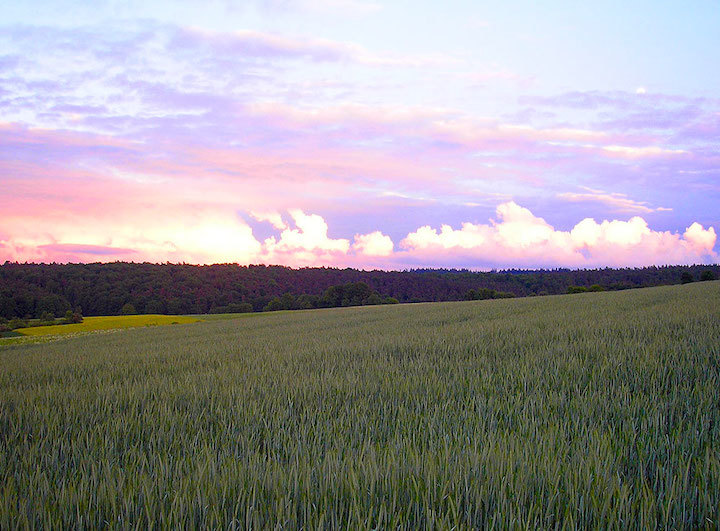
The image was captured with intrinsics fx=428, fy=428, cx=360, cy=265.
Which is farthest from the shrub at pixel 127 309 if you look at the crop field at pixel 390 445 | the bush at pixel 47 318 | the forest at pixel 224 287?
the crop field at pixel 390 445

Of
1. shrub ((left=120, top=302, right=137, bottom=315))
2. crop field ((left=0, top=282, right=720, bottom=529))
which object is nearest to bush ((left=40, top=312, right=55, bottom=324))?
shrub ((left=120, top=302, right=137, bottom=315))

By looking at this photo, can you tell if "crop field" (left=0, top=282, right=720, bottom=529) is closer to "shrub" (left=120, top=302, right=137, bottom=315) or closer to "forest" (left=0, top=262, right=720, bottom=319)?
"shrub" (left=120, top=302, right=137, bottom=315)

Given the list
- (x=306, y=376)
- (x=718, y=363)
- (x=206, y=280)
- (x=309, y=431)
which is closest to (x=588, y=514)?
(x=309, y=431)

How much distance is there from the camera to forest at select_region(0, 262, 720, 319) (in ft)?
255

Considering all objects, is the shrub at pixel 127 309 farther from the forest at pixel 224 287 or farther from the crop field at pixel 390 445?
the crop field at pixel 390 445

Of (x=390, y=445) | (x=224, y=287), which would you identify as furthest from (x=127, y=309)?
(x=390, y=445)

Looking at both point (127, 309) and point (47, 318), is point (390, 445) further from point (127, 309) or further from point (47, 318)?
point (127, 309)

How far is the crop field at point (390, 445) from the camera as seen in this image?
2.00 meters

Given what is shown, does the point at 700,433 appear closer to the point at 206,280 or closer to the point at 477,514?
the point at 477,514

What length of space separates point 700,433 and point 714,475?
36.4 inches

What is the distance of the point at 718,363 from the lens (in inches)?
202

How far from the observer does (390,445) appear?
9.01 ft

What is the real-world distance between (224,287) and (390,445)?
9448cm

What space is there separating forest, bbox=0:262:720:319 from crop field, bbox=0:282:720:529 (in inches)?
3077
